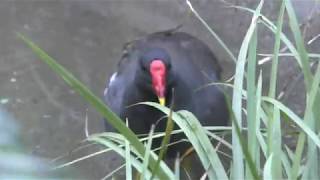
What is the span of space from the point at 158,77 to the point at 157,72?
16mm

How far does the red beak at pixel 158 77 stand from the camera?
2.15 m

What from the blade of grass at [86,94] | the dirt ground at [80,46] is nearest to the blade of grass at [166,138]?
the blade of grass at [86,94]

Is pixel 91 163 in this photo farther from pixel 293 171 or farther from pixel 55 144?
pixel 293 171

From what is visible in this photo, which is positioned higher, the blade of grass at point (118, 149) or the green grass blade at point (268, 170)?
the blade of grass at point (118, 149)

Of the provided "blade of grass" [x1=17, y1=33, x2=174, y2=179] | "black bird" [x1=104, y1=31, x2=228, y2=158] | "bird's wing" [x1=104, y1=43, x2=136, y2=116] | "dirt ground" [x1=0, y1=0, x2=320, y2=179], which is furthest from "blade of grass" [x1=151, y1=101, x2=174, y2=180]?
"dirt ground" [x1=0, y1=0, x2=320, y2=179]

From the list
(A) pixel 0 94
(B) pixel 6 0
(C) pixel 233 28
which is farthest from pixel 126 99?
(B) pixel 6 0

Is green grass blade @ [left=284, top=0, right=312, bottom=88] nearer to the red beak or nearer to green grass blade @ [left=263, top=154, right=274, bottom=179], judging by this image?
green grass blade @ [left=263, top=154, right=274, bottom=179]

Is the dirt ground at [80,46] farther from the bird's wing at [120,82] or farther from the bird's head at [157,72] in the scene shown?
the bird's head at [157,72]

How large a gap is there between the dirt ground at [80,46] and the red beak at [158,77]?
0.50m

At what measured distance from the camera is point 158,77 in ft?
7.12

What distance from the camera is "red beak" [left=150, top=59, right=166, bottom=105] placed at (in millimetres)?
2149

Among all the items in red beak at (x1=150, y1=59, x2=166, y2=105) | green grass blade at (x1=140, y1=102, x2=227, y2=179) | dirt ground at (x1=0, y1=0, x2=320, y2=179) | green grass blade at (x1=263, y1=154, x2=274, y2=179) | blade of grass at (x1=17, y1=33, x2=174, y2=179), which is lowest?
green grass blade at (x1=263, y1=154, x2=274, y2=179)

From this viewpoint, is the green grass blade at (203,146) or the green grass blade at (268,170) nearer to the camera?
the green grass blade at (268,170)

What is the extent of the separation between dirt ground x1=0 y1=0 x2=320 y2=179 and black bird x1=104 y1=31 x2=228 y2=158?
29 cm
